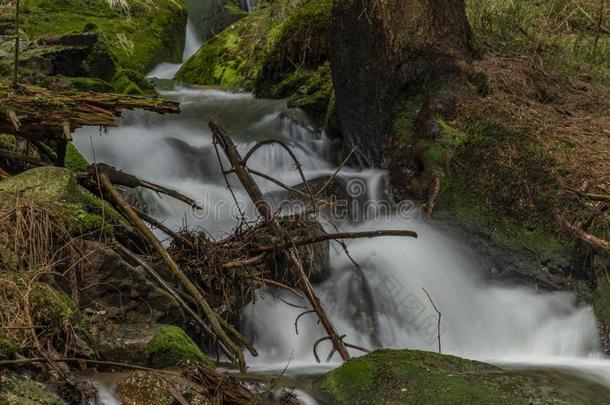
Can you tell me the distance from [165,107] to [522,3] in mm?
6934

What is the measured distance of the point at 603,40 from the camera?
1034cm

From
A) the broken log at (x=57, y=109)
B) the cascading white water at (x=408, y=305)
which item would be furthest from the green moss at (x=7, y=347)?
the cascading white water at (x=408, y=305)

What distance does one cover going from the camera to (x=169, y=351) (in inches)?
136

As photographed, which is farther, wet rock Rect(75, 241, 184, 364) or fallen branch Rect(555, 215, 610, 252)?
fallen branch Rect(555, 215, 610, 252)

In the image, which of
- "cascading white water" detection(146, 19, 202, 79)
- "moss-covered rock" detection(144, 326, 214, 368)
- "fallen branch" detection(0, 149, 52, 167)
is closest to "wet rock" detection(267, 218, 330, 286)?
"moss-covered rock" detection(144, 326, 214, 368)

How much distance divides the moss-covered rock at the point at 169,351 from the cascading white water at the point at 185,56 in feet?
34.1

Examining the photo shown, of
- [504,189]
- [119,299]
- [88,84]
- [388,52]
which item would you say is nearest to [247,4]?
[88,84]

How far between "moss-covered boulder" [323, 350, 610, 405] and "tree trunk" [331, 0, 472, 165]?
157 inches

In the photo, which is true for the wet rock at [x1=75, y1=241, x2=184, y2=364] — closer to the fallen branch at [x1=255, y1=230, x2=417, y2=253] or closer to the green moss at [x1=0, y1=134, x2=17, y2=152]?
the fallen branch at [x1=255, y1=230, x2=417, y2=253]

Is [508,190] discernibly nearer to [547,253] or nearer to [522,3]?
[547,253]

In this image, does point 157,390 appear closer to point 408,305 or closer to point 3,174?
point 3,174

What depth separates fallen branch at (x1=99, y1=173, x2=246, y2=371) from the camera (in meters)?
3.67

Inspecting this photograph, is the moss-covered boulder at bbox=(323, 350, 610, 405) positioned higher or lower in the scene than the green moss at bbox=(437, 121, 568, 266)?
lower

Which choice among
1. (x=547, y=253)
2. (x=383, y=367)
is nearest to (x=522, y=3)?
(x=547, y=253)
